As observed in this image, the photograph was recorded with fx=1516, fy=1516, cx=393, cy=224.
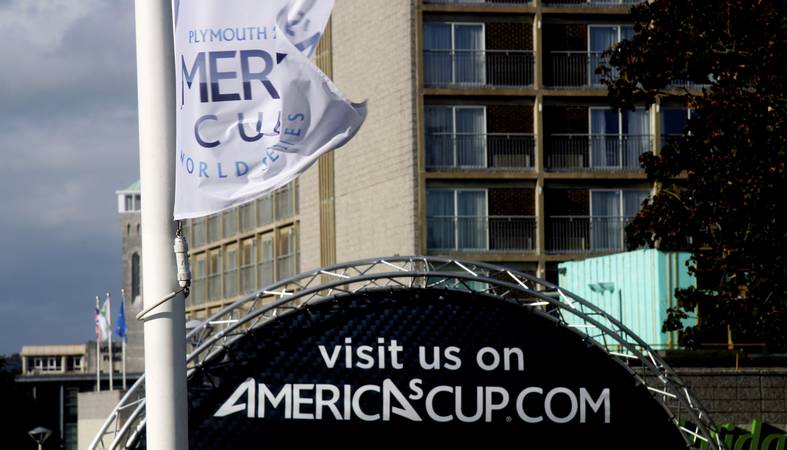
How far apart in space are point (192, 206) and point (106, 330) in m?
73.7

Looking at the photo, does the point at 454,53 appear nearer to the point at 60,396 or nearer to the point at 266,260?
the point at 266,260

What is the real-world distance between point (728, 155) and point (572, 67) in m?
23.7

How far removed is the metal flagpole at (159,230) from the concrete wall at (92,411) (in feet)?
209

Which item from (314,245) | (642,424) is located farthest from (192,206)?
(314,245)

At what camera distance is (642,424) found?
23.1 m

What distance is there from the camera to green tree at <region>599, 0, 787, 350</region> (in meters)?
24.0

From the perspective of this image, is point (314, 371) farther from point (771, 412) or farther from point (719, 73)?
point (771, 412)

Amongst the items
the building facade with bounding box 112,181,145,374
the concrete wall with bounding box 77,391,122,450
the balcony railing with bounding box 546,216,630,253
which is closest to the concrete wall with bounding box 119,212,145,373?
→ the building facade with bounding box 112,181,145,374

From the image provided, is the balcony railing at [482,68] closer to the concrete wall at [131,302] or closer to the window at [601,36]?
the window at [601,36]

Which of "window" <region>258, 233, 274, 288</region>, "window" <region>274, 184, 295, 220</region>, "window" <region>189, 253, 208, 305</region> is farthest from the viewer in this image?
"window" <region>189, 253, 208, 305</region>

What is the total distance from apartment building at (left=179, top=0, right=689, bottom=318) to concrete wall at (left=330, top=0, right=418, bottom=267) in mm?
70

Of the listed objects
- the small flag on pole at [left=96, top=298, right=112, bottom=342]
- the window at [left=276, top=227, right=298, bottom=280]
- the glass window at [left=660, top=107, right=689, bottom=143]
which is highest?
the glass window at [left=660, top=107, right=689, bottom=143]

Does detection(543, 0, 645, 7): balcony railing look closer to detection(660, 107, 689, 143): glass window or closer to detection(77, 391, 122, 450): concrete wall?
detection(660, 107, 689, 143): glass window

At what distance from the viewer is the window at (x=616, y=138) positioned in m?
47.8
